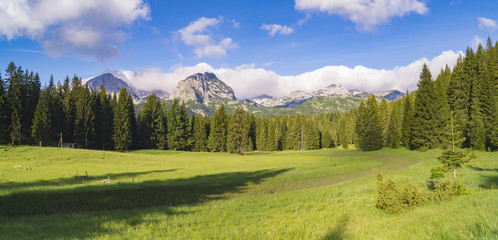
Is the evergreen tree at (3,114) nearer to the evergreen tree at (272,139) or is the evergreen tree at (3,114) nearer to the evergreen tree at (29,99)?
the evergreen tree at (29,99)

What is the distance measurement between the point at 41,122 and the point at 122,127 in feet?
67.4

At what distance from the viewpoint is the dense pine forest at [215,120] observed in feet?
175

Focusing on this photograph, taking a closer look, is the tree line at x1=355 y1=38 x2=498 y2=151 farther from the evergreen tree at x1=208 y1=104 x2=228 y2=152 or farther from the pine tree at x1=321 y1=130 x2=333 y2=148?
the evergreen tree at x1=208 y1=104 x2=228 y2=152

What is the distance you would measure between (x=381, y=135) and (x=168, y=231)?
84.2 meters

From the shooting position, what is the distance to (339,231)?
9.77 meters

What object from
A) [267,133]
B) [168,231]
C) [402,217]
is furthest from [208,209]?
Answer: [267,133]

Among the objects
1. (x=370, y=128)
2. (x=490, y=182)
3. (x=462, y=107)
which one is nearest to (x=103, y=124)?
(x=370, y=128)

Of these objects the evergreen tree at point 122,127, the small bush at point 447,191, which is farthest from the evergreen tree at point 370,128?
the evergreen tree at point 122,127

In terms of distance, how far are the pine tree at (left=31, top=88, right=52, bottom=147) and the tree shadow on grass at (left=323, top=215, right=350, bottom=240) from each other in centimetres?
7970

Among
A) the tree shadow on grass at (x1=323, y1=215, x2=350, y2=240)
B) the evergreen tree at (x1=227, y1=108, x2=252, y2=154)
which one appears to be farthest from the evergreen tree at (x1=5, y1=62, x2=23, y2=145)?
the tree shadow on grass at (x1=323, y1=215, x2=350, y2=240)

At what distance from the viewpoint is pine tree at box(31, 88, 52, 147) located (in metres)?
65.2

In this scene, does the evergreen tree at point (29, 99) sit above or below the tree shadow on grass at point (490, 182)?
above

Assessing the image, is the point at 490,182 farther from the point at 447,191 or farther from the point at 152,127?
the point at 152,127

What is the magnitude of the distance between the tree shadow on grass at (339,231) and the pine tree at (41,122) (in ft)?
261
